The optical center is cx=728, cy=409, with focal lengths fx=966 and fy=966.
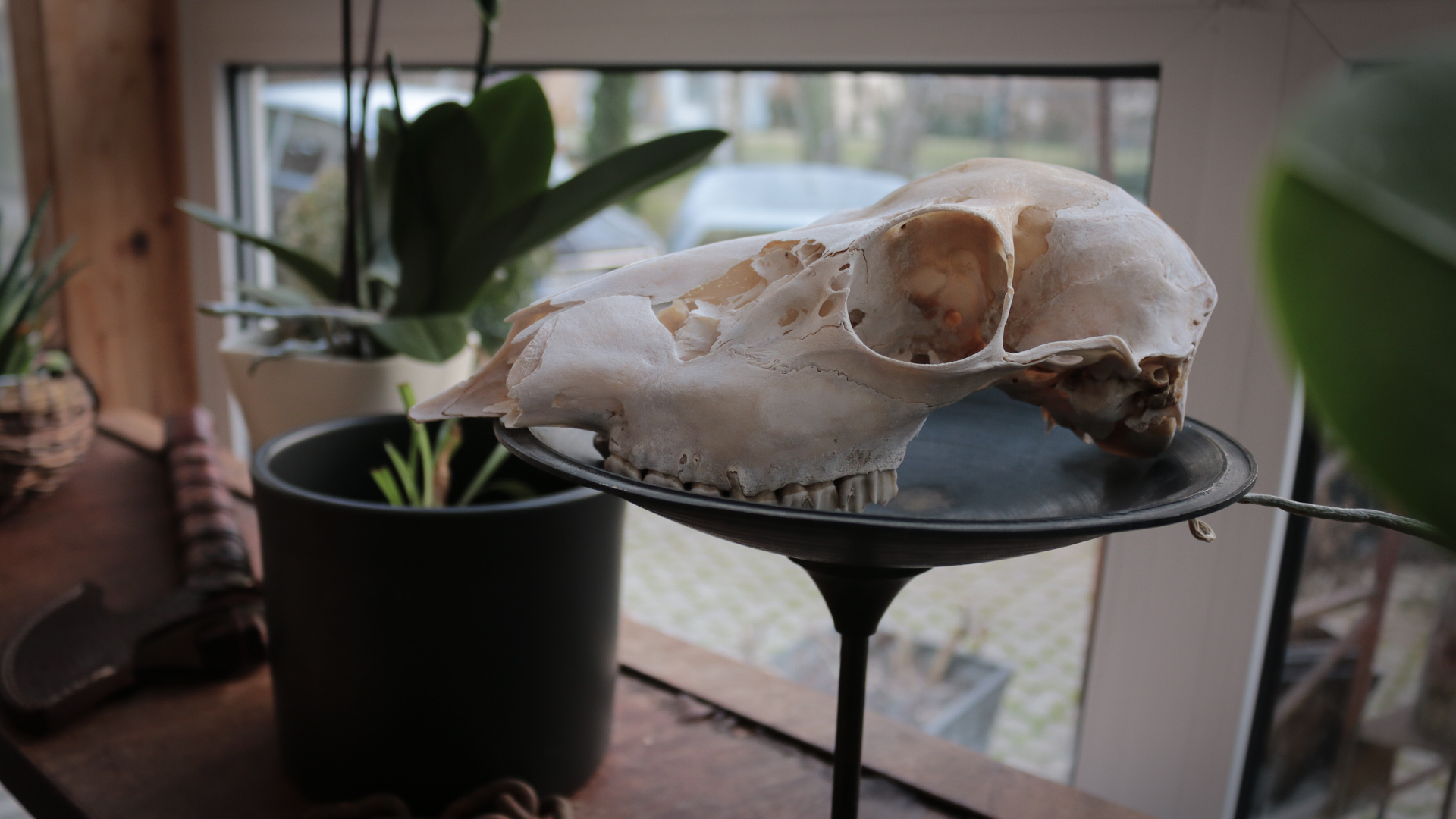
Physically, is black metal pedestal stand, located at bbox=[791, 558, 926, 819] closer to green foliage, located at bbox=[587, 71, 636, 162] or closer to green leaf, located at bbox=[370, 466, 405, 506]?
green leaf, located at bbox=[370, 466, 405, 506]

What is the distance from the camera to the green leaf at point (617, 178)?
29.3 inches

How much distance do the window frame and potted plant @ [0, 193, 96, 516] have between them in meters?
0.65

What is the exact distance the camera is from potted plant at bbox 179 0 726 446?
29.5 inches

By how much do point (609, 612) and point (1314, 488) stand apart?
475mm

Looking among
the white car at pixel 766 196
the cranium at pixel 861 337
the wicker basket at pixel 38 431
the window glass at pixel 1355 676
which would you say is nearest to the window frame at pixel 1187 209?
the window glass at pixel 1355 676

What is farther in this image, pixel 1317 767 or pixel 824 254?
pixel 1317 767

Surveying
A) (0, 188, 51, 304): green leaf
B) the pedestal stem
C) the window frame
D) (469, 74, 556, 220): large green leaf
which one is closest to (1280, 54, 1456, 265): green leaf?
the pedestal stem

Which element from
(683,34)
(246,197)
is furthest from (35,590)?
(246,197)

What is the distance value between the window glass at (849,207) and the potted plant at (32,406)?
46 cm

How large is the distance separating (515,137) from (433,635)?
44cm

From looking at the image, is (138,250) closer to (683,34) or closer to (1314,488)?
(683,34)

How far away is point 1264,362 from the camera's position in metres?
0.61

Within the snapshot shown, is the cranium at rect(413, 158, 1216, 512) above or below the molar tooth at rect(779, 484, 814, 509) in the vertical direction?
above

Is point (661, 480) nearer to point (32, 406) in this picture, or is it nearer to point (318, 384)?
point (318, 384)
